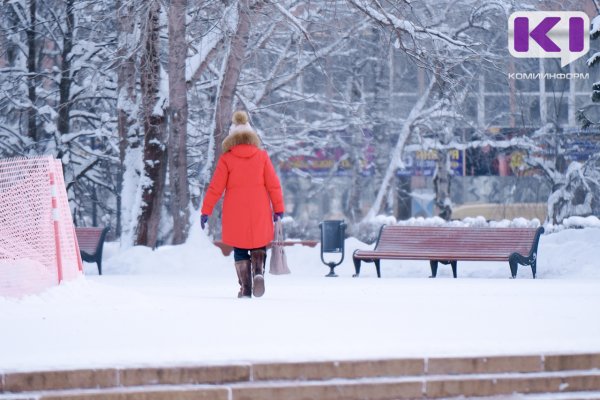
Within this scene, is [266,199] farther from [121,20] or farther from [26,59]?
[26,59]

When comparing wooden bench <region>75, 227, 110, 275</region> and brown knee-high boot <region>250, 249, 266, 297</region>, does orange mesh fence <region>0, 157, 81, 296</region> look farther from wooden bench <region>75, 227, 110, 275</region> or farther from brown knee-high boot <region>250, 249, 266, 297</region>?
wooden bench <region>75, 227, 110, 275</region>

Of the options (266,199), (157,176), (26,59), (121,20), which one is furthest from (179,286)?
(26,59)

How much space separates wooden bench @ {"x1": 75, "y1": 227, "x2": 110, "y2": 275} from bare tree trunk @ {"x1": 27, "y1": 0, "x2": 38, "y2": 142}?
18.6 ft

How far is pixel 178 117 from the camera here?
2050 centimetres

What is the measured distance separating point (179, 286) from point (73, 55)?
11820mm

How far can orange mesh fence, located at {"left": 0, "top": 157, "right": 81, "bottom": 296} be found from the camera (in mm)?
10523

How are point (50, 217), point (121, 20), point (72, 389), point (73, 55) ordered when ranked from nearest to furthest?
point (72, 389) < point (50, 217) < point (121, 20) < point (73, 55)

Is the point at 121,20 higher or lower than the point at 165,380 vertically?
higher

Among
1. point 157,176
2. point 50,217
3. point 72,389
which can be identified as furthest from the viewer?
point 157,176

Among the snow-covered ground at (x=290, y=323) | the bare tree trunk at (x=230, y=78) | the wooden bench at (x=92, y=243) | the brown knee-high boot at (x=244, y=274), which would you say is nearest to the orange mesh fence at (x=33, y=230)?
the snow-covered ground at (x=290, y=323)

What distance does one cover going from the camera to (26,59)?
26688mm

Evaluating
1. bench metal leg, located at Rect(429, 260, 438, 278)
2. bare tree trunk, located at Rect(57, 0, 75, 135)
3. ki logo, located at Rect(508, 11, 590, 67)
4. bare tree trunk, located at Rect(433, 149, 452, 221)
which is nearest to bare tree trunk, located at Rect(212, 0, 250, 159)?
bench metal leg, located at Rect(429, 260, 438, 278)

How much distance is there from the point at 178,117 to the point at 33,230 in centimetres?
964

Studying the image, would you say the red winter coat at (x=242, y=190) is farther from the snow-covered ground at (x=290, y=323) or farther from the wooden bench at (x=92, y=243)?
the wooden bench at (x=92, y=243)
